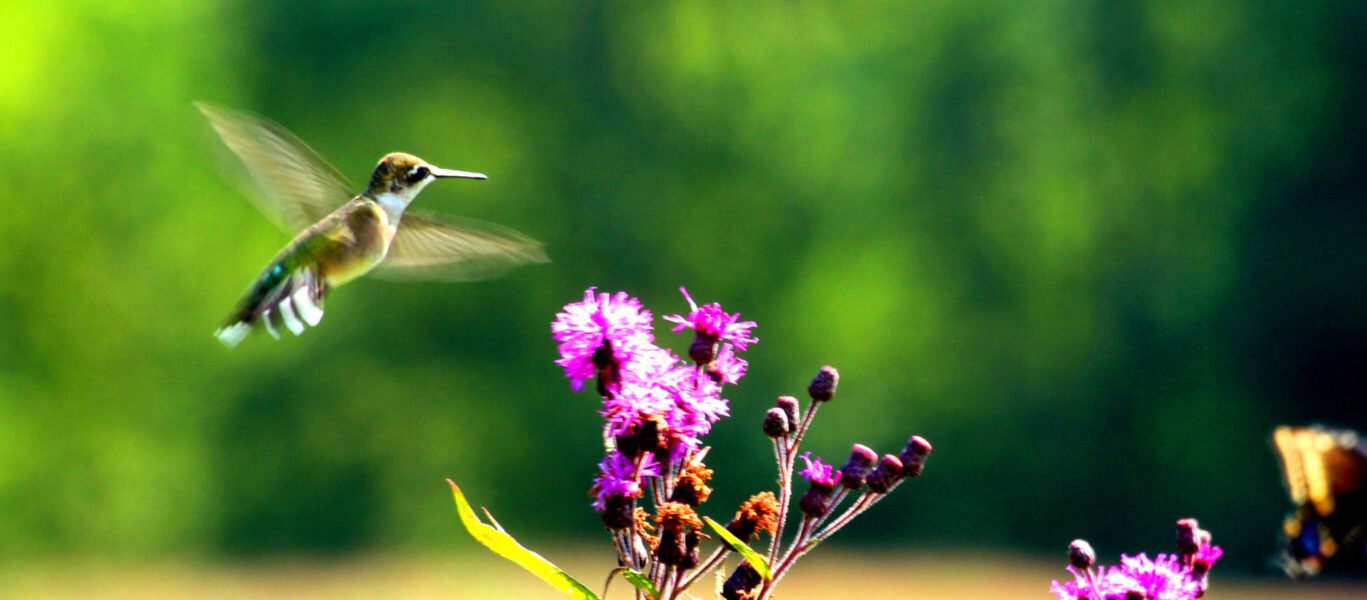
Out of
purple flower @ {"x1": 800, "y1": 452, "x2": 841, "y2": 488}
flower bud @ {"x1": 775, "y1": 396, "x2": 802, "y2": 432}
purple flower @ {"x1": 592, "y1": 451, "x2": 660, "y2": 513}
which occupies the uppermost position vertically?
flower bud @ {"x1": 775, "y1": 396, "x2": 802, "y2": 432}

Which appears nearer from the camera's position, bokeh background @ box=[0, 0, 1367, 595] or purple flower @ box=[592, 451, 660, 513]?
purple flower @ box=[592, 451, 660, 513]

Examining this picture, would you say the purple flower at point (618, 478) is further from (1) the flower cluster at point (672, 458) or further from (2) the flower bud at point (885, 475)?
(2) the flower bud at point (885, 475)

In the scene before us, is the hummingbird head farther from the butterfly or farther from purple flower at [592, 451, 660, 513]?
the butterfly

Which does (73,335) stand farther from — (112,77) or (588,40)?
(588,40)

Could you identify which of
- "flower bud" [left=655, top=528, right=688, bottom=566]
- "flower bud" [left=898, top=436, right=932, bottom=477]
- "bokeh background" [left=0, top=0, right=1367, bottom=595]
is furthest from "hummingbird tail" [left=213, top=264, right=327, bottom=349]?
"bokeh background" [left=0, top=0, right=1367, bottom=595]

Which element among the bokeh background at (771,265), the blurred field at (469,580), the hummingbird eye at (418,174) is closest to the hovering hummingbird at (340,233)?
the hummingbird eye at (418,174)

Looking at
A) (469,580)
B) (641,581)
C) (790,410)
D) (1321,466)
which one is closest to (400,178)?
(790,410)
